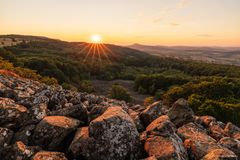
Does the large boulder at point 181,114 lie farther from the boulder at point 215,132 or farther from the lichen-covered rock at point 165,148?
the lichen-covered rock at point 165,148

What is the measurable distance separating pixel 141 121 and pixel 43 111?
16.0 ft

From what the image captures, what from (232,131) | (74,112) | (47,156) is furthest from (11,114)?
(232,131)

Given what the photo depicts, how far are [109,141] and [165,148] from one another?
2.13 metres

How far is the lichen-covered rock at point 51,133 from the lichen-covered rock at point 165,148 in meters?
3.39

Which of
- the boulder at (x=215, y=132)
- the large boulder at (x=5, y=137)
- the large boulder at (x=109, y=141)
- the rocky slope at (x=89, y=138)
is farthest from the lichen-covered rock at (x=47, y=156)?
the boulder at (x=215, y=132)

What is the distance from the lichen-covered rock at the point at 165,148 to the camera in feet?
32.5

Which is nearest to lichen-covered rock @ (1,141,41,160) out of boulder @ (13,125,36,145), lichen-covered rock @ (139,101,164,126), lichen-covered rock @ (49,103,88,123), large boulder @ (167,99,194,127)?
boulder @ (13,125,36,145)

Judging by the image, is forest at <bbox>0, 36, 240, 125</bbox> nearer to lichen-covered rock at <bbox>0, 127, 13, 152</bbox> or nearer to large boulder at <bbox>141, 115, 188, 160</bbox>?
large boulder at <bbox>141, 115, 188, 160</bbox>

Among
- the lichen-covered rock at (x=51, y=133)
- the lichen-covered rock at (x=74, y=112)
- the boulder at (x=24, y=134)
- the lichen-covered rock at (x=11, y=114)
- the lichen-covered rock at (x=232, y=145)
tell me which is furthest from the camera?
the lichen-covered rock at (x=74, y=112)

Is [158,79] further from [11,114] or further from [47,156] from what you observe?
[47,156]

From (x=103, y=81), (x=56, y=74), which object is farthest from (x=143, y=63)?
(x=56, y=74)

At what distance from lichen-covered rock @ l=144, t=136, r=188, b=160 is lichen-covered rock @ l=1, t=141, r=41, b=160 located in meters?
4.38

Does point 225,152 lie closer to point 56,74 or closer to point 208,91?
point 208,91

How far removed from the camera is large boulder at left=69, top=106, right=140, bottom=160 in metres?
10.1
